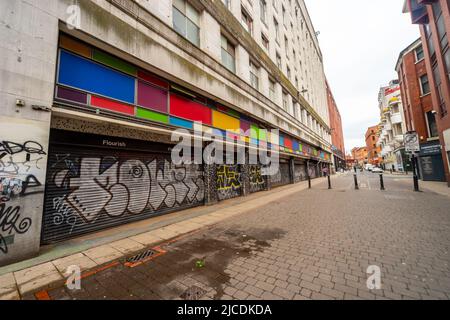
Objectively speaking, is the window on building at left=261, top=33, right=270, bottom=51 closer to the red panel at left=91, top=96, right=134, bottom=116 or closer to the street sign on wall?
the street sign on wall

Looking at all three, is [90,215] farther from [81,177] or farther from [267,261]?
[267,261]

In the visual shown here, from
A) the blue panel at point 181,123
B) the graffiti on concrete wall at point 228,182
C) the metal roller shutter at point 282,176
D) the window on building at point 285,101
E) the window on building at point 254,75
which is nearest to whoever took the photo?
the blue panel at point 181,123

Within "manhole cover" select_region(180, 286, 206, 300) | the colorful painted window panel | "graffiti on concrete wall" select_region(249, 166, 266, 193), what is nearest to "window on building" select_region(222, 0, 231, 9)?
the colorful painted window panel

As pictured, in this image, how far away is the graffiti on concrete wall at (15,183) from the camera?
3.71 m

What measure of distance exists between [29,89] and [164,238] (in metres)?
4.68

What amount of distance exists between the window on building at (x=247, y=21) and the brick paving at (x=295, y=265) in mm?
14598

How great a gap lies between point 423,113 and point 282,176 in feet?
54.8

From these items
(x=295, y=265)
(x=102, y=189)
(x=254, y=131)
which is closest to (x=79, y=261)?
(x=102, y=189)

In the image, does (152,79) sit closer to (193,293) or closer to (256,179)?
(193,293)

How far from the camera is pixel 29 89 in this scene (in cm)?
414

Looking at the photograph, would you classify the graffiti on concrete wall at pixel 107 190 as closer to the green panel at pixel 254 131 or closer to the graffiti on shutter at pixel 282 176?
the green panel at pixel 254 131

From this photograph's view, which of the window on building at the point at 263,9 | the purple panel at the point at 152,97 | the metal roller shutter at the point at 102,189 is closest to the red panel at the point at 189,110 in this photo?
the purple panel at the point at 152,97

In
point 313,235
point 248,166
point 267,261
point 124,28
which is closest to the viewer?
point 267,261
